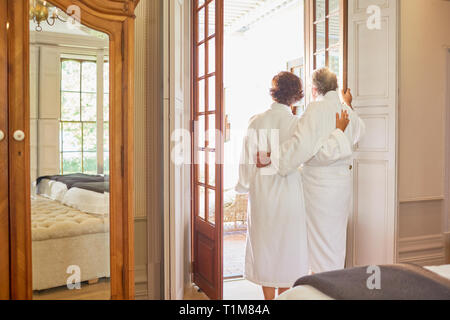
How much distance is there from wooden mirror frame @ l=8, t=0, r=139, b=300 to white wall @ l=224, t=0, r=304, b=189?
5602 mm

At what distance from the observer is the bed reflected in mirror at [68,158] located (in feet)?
6.02

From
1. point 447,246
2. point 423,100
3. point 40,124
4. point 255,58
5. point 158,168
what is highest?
point 255,58

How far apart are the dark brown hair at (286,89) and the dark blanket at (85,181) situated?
1.63m

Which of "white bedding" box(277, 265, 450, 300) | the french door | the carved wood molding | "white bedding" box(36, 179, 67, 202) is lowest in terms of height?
"white bedding" box(277, 265, 450, 300)

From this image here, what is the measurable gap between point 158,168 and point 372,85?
82.2 inches

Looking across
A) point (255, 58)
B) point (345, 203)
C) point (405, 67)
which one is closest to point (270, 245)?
point (345, 203)

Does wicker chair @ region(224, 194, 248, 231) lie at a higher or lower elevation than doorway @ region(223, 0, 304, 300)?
lower

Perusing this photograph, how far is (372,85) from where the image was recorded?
11.7ft

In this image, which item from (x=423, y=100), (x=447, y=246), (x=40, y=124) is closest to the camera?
(x=40, y=124)

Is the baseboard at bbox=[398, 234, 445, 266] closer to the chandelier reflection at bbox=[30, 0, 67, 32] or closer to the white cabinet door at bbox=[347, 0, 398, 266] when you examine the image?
the white cabinet door at bbox=[347, 0, 398, 266]

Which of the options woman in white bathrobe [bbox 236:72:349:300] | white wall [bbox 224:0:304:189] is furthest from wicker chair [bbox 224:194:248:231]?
woman in white bathrobe [bbox 236:72:349:300]

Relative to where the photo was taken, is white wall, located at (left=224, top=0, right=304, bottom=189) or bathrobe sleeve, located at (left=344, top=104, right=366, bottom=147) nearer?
bathrobe sleeve, located at (left=344, top=104, right=366, bottom=147)

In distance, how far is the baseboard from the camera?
3.82m
